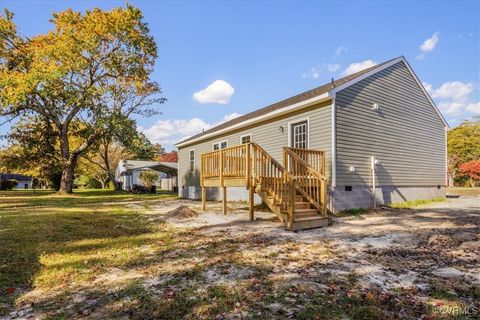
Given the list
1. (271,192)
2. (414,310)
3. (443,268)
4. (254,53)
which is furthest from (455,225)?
(254,53)

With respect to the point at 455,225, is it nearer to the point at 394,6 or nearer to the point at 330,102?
the point at 330,102

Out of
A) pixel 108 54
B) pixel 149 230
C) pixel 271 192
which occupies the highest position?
pixel 108 54

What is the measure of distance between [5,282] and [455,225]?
27.7 feet

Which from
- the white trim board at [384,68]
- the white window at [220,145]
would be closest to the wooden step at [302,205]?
the white trim board at [384,68]

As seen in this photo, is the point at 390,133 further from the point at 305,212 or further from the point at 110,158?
the point at 110,158

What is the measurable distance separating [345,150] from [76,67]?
17341 millimetres

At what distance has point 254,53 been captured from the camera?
1642cm

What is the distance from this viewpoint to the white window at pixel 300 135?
10578mm

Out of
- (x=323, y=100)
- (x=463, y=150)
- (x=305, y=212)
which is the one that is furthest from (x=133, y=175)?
(x=463, y=150)

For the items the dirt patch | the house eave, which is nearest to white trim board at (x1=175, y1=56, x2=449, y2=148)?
the house eave

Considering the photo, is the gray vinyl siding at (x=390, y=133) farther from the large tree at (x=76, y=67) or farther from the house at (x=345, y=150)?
the large tree at (x=76, y=67)

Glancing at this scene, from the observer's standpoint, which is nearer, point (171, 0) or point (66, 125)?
point (171, 0)

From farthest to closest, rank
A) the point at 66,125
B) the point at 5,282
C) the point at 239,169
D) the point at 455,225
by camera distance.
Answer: the point at 66,125 → the point at 239,169 → the point at 455,225 → the point at 5,282

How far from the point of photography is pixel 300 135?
10820 millimetres
